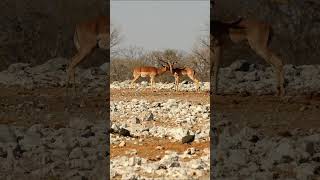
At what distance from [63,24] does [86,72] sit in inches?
126

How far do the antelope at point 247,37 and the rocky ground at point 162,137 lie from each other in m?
0.44

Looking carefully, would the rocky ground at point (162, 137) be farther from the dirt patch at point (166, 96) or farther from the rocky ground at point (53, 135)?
the dirt patch at point (166, 96)

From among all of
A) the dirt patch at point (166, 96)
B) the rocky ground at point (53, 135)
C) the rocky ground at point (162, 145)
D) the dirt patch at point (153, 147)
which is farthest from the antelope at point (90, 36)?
the dirt patch at point (153, 147)

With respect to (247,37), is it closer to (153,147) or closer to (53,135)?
(153,147)

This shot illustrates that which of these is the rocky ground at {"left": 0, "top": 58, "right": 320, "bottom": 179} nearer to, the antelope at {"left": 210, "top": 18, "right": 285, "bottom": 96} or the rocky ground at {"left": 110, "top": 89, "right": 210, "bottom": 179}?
the rocky ground at {"left": 110, "top": 89, "right": 210, "bottom": 179}

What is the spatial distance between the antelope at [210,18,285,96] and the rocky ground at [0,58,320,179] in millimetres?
443

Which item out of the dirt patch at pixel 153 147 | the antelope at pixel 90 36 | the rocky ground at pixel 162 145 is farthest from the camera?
the antelope at pixel 90 36

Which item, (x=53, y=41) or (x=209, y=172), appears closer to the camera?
(x=209, y=172)

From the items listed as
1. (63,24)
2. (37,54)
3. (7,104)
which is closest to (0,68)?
(37,54)

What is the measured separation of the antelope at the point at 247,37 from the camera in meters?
7.24

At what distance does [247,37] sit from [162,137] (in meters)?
3.46

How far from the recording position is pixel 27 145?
13.3ft

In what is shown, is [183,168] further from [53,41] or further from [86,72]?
[53,41]

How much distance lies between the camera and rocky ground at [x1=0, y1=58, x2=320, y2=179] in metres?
3.48
